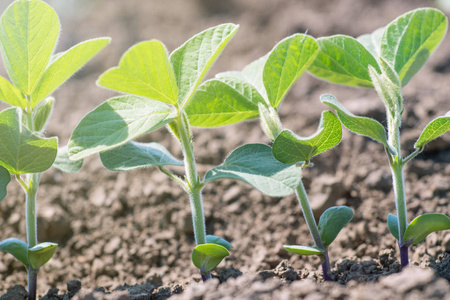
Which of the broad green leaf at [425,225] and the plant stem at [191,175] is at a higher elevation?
the plant stem at [191,175]

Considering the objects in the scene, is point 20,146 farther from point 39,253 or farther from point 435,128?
point 435,128

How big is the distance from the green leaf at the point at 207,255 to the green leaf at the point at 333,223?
0.88ft

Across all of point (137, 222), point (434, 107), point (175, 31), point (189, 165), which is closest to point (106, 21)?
point (175, 31)

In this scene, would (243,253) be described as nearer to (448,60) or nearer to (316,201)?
(316,201)

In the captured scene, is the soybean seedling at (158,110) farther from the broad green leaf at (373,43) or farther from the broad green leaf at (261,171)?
the broad green leaf at (373,43)

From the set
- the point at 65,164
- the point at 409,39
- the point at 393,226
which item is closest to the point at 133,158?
the point at 65,164

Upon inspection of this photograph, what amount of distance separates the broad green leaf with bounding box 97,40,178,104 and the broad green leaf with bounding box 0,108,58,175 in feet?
0.82

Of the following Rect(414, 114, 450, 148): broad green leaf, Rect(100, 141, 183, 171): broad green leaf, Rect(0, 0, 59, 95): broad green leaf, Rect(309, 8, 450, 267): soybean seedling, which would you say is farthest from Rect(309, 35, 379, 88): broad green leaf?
Rect(0, 0, 59, 95): broad green leaf

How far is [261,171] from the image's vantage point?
3.93ft

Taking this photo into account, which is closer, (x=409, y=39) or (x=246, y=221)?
(x=409, y=39)

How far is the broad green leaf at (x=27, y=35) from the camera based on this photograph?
1.23 metres

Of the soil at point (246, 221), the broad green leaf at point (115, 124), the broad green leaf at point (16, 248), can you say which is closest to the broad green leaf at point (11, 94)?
the broad green leaf at point (115, 124)

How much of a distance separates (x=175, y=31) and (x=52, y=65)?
95.9 inches

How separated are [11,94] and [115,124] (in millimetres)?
344
